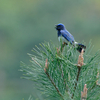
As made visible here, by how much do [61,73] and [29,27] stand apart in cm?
1659

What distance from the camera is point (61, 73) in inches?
49.5

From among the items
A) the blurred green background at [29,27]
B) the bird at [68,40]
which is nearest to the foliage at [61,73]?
the bird at [68,40]

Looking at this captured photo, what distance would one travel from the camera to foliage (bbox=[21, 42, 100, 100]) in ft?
3.79

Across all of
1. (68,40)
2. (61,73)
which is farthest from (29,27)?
(61,73)

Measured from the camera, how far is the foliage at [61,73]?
1.16 m

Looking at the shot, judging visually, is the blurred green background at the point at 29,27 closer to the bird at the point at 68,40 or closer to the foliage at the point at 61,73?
the bird at the point at 68,40

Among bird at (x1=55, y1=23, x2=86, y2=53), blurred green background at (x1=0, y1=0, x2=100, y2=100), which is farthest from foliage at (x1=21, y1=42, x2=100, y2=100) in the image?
blurred green background at (x1=0, y1=0, x2=100, y2=100)

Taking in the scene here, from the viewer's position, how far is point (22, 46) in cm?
1591

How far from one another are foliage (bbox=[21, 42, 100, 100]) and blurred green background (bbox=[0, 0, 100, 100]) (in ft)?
36.0

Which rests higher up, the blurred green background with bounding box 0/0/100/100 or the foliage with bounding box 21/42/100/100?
the blurred green background with bounding box 0/0/100/100

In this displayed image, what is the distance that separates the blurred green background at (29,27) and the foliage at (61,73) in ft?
36.0

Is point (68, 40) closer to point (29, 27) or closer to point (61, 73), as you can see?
point (61, 73)

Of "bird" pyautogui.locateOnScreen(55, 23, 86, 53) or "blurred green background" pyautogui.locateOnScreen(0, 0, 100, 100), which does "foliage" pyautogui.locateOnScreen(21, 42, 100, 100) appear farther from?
"blurred green background" pyautogui.locateOnScreen(0, 0, 100, 100)

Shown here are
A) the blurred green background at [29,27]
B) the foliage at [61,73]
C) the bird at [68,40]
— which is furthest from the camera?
the blurred green background at [29,27]
